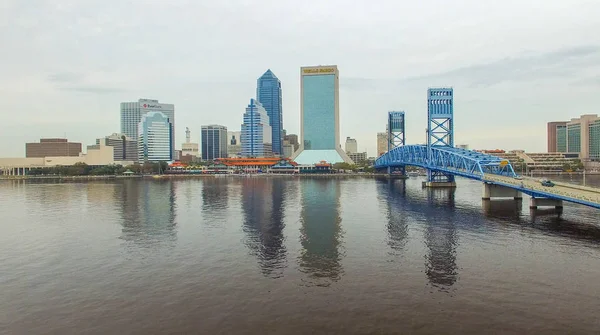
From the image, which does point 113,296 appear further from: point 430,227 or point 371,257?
point 430,227

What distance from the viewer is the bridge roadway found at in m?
42.8

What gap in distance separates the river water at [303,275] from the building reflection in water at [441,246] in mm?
137

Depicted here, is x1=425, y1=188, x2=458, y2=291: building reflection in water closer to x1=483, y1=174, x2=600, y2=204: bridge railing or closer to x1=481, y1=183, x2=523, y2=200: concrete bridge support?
x1=483, y1=174, x2=600, y2=204: bridge railing

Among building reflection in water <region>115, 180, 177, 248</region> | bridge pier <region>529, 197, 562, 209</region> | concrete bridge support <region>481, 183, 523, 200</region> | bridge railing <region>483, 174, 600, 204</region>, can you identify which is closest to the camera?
building reflection in water <region>115, 180, 177, 248</region>

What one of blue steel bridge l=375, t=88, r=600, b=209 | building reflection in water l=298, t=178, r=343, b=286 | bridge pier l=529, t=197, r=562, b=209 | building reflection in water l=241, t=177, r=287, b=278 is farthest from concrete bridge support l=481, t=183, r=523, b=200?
building reflection in water l=241, t=177, r=287, b=278

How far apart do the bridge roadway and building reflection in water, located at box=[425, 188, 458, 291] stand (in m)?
8.88

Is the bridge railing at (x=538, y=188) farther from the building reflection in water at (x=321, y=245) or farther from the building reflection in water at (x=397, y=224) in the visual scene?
the building reflection in water at (x=321, y=245)

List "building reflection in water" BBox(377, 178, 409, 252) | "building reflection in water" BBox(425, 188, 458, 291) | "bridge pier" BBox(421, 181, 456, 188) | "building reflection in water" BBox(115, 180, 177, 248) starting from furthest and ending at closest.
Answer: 1. "bridge pier" BBox(421, 181, 456, 188)
2. "building reflection in water" BBox(115, 180, 177, 248)
3. "building reflection in water" BBox(377, 178, 409, 252)
4. "building reflection in water" BBox(425, 188, 458, 291)

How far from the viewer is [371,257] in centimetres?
3158

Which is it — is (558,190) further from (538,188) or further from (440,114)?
(440,114)

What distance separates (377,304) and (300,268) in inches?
320

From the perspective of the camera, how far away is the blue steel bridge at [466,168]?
50.8 metres

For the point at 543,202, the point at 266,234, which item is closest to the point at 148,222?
the point at 266,234

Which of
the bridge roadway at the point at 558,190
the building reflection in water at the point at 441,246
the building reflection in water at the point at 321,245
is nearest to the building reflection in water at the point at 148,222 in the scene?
the building reflection in water at the point at 321,245
